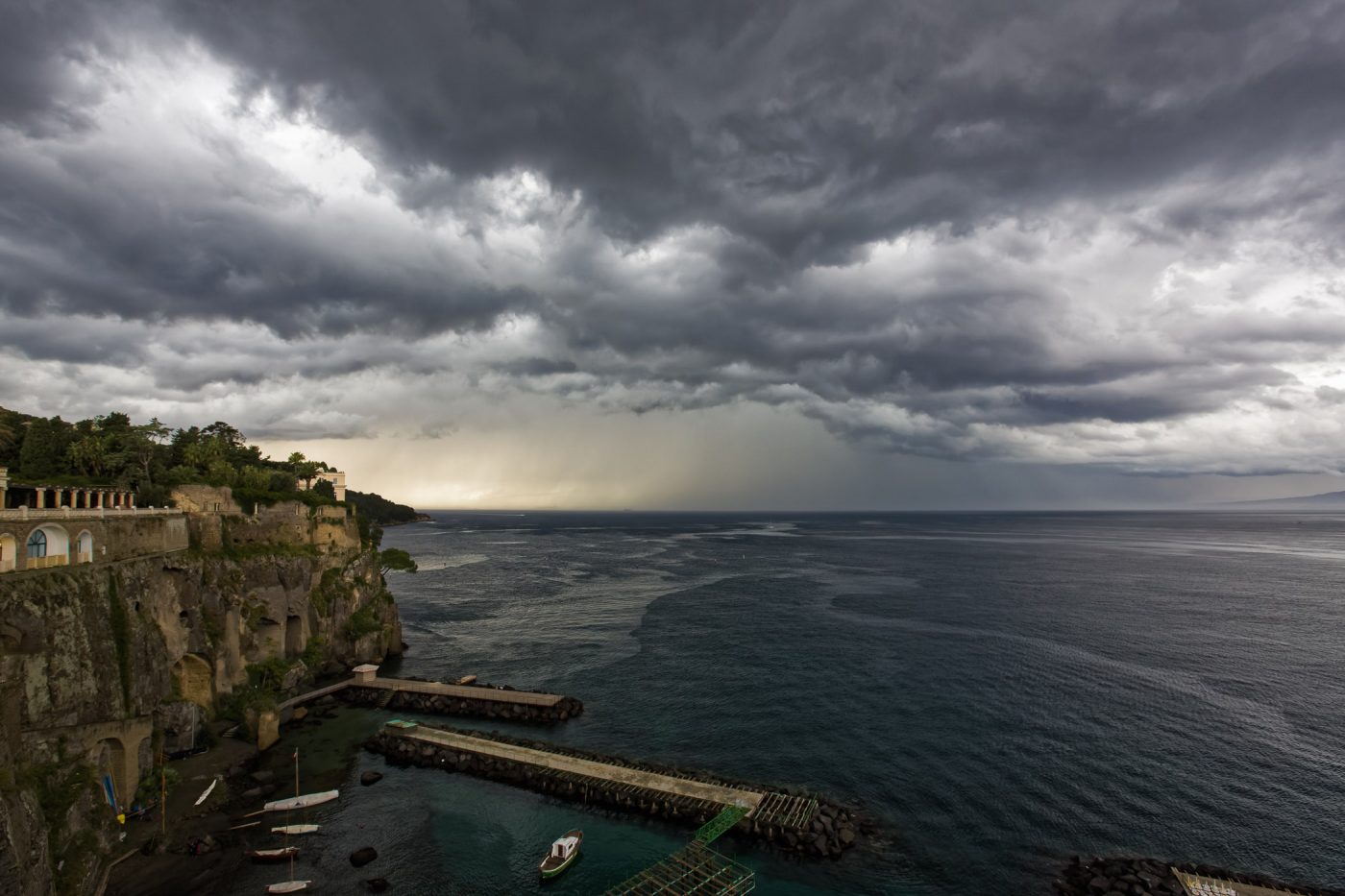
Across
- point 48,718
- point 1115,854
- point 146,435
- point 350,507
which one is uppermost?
point 146,435

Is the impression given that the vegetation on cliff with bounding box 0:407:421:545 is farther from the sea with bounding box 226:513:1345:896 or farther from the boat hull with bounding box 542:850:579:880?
the boat hull with bounding box 542:850:579:880

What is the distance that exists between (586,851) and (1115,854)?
1335 inches

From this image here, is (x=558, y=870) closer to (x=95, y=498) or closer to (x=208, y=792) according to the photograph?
(x=208, y=792)

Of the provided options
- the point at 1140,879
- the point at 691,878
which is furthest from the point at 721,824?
the point at 1140,879

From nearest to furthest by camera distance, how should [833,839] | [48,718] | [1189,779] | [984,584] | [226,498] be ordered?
[48,718], [833,839], [1189,779], [226,498], [984,584]

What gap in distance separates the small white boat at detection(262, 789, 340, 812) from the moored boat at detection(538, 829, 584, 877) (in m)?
18.8

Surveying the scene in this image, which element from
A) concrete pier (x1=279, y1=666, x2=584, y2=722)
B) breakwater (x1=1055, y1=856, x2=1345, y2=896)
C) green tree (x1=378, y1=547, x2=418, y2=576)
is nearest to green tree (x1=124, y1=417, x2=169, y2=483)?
concrete pier (x1=279, y1=666, x2=584, y2=722)

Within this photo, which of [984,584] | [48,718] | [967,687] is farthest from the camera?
[984,584]

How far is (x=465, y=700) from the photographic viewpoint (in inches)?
2638

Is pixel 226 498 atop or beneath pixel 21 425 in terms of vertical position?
beneath

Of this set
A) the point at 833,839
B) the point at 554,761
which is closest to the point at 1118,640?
the point at 833,839

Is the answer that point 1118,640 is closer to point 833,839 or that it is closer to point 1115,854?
point 1115,854

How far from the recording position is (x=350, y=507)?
87.3 m

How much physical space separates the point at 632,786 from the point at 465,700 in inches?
1041
